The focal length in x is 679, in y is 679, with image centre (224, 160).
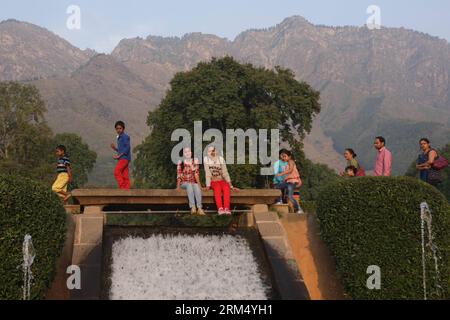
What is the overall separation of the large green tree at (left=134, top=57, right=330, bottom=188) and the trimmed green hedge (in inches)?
1312

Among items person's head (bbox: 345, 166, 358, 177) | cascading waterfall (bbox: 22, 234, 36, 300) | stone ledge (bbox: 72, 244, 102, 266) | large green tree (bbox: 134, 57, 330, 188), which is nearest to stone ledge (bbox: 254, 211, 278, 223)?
person's head (bbox: 345, 166, 358, 177)

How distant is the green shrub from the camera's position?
13.6 metres

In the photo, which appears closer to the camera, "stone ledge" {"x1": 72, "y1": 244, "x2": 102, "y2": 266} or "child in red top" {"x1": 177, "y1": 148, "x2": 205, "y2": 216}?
"stone ledge" {"x1": 72, "y1": 244, "x2": 102, "y2": 266}

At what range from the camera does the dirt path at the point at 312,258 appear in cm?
1659

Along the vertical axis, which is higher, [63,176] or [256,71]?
[256,71]

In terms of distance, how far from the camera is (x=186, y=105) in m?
53.1

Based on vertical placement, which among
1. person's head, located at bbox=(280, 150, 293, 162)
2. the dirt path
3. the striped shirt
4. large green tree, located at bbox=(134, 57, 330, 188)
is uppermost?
large green tree, located at bbox=(134, 57, 330, 188)

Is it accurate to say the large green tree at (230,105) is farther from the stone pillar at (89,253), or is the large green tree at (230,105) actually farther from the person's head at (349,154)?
the stone pillar at (89,253)

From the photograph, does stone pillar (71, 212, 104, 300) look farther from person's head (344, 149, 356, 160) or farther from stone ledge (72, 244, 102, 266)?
person's head (344, 149, 356, 160)
